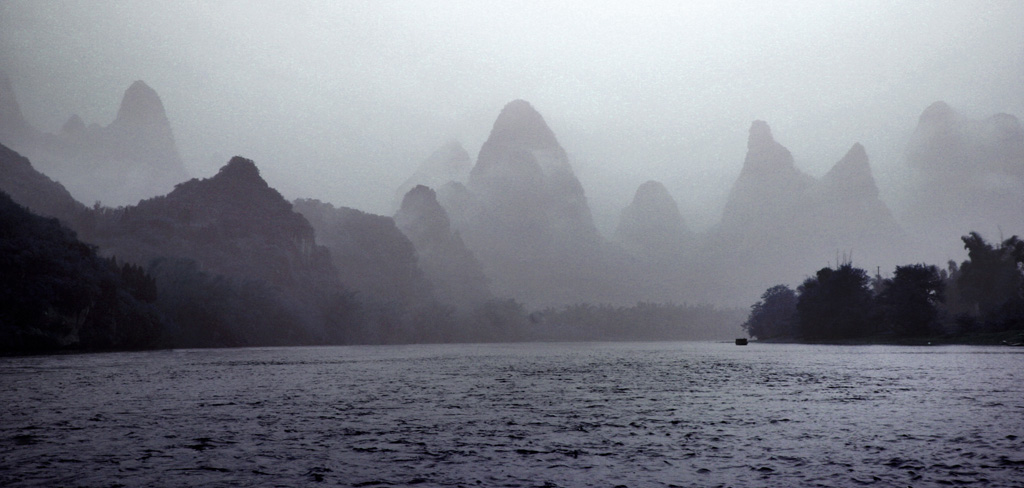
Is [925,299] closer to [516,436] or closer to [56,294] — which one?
[516,436]

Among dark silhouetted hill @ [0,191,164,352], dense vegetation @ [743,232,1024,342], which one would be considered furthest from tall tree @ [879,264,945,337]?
dark silhouetted hill @ [0,191,164,352]

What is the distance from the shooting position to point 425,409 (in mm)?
35906

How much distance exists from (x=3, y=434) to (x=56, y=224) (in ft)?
383

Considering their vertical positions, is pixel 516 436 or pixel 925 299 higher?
pixel 925 299

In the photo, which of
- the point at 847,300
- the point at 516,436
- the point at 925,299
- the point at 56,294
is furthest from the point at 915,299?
the point at 56,294

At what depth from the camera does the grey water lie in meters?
18.7

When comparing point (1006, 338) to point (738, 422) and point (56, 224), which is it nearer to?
point (738, 422)

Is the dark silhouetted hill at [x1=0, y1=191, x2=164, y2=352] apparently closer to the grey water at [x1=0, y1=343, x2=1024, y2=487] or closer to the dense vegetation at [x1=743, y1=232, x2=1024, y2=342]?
the grey water at [x1=0, y1=343, x2=1024, y2=487]

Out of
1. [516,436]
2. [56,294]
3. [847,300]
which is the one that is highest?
[847,300]

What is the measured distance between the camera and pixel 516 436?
26234mm

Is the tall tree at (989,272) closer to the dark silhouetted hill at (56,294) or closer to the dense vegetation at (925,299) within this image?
the dense vegetation at (925,299)

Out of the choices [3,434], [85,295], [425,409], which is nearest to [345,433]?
[425,409]

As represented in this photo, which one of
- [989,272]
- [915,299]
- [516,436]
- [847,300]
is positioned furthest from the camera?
[847,300]

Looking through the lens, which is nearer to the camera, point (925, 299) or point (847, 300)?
point (925, 299)
